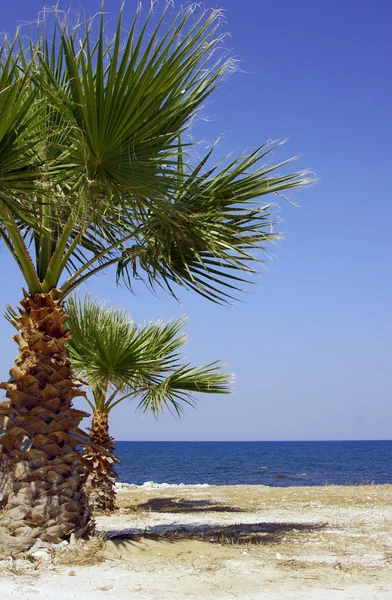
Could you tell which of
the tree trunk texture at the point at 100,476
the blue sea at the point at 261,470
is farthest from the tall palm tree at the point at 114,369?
the blue sea at the point at 261,470

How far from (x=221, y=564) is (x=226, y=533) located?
2.16m

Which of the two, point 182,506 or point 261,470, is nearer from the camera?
point 182,506

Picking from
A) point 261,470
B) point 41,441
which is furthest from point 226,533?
point 261,470

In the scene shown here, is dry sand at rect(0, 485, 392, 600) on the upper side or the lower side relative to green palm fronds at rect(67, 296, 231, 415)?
lower

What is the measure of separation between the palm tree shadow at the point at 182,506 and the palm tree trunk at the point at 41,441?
6.07 m

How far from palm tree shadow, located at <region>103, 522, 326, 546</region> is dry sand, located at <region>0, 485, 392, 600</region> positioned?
14 mm

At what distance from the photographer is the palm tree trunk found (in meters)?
5.95

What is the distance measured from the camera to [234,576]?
17.9 ft

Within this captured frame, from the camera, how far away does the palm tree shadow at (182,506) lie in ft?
39.8

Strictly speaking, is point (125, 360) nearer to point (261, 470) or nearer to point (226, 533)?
point (226, 533)

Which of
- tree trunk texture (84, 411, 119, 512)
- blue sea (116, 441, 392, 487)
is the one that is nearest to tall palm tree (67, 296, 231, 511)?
tree trunk texture (84, 411, 119, 512)

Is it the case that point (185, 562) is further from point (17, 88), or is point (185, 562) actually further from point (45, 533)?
point (17, 88)

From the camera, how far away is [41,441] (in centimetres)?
605

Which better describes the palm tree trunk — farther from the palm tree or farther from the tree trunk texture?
the tree trunk texture
